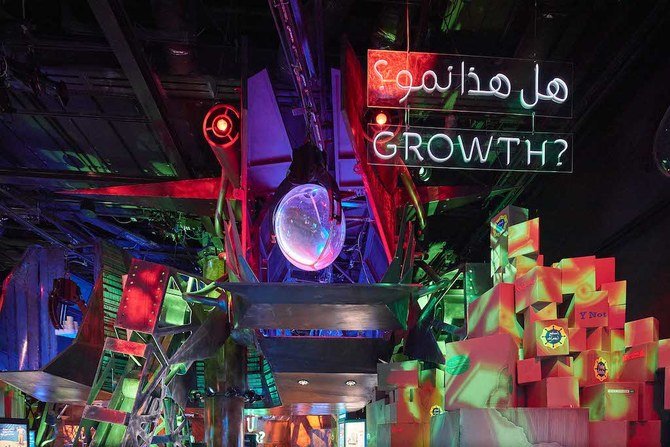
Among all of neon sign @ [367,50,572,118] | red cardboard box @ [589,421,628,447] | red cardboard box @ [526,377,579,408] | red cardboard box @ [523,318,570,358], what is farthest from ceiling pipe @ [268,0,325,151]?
red cardboard box @ [589,421,628,447]

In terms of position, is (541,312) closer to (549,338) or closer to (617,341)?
(549,338)

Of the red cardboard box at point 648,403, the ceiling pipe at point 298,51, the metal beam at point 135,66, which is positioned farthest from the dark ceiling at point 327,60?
the red cardboard box at point 648,403

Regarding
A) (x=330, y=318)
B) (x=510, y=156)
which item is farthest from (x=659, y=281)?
(x=330, y=318)

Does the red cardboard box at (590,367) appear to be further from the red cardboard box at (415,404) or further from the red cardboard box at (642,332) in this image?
the red cardboard box at (415,404)

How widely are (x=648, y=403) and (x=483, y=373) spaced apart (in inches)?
45.0

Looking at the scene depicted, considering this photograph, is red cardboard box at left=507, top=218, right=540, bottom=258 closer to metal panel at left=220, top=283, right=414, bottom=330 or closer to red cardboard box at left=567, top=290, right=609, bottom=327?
red cardboard box at left=567, top=290, right=609, bottom=327

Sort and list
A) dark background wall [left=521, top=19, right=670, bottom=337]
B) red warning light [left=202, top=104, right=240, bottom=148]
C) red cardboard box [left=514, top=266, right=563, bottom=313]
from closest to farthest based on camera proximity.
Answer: red cardboard box [left=514, top=266, right=563, bottom=313] → dark background wall [left=521, top=19, right=670, bottom=337] → red warning light [left=202, top=104, right=240, bottom=148]

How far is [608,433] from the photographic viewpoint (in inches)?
195

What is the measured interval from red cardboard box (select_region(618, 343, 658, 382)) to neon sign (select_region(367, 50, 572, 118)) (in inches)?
71.3

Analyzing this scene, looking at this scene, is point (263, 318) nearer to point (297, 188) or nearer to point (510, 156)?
point (297, 188)

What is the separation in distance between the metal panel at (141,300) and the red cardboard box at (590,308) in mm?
4494

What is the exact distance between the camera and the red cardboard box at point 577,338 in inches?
210

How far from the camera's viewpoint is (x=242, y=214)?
823 cm

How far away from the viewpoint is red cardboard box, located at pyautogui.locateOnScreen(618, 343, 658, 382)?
5.23 metres
